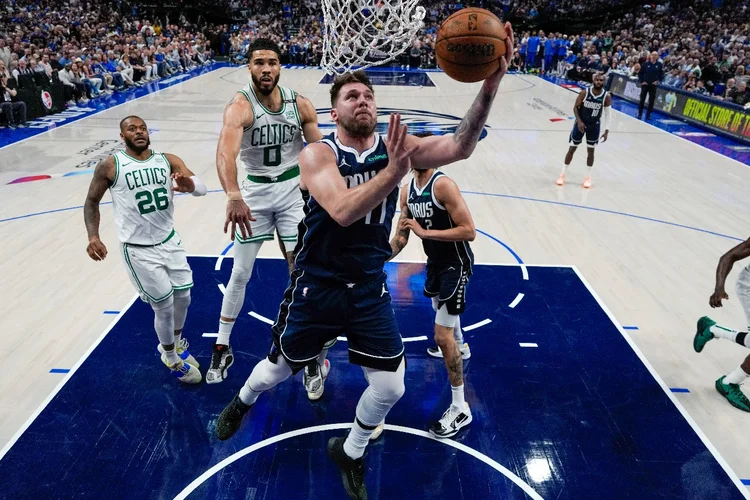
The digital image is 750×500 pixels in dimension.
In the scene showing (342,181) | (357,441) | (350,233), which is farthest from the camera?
(357,441)

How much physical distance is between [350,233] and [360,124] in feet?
1.82

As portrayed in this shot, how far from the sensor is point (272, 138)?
4285 mm

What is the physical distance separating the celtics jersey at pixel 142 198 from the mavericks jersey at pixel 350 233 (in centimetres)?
137

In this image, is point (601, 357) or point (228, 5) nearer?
point (601, 357)

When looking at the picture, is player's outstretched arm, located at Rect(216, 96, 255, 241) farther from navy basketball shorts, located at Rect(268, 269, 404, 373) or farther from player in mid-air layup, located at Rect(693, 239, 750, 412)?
player in mid-air layup, located at Rect(693, 239, 750, 412)

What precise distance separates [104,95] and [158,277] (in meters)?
16.0

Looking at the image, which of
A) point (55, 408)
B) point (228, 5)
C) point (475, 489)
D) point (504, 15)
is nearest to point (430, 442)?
point (475, 489)

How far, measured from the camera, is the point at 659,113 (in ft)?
54.1

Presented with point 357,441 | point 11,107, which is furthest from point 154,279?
point 11,107

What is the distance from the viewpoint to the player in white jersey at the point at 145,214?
3.80 meters

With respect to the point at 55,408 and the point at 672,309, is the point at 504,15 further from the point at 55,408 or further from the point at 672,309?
the point at 55,408

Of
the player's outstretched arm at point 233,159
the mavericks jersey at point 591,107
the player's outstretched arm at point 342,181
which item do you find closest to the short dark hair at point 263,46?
the player's outstretched arm at point 233,159

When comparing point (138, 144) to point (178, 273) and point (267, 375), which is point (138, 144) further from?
point (267, 375)

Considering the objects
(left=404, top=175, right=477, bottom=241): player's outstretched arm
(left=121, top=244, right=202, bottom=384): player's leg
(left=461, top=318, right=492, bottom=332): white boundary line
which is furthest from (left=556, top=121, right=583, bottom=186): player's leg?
(left=121, top=244, right=202, bottom=384): player's leg
